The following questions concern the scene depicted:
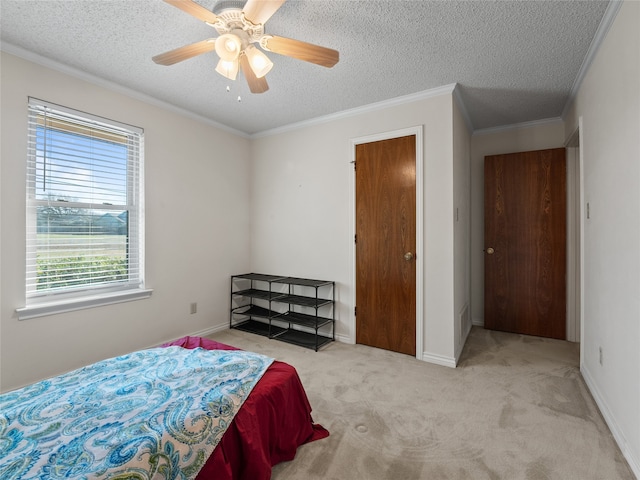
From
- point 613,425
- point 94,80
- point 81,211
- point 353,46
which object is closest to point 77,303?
point 81,211

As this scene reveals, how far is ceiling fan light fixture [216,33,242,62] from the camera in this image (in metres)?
1.69

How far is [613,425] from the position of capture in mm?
1793

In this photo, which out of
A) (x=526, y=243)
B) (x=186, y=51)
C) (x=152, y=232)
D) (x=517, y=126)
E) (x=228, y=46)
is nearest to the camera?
(x=228, y=46)

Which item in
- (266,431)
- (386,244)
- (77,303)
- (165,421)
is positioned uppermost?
(386,244)

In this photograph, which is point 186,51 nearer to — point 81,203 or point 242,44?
point 242,44

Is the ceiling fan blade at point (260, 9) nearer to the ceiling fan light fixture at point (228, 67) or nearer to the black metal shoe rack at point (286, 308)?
the ceiling fan light fixture at point (228, 67)

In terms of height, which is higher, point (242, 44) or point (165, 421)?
point (242, 44)

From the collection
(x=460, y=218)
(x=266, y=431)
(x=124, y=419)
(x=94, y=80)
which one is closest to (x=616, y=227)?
(x=460, y=218)

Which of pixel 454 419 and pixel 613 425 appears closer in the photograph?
pixel 613 425

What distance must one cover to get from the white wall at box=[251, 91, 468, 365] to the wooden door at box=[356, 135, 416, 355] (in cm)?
12

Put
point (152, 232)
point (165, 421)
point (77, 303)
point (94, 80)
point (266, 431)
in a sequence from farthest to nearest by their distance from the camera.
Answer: point (152, 232)
point (94, 80)
point (77, 303)
point (266, 431)
point (165, 421)

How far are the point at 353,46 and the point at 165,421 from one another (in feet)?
8.11

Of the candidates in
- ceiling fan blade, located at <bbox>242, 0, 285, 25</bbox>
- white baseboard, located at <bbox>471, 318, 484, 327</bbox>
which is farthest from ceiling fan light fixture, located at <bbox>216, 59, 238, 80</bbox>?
white baseboard, located at <bbox>471, 318, 484, 327</bbox>

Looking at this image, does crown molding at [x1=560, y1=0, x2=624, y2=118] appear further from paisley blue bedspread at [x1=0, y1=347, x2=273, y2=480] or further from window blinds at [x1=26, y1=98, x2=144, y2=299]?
window blinds at [x1=26, y1=98, x2=144, y2=299]
